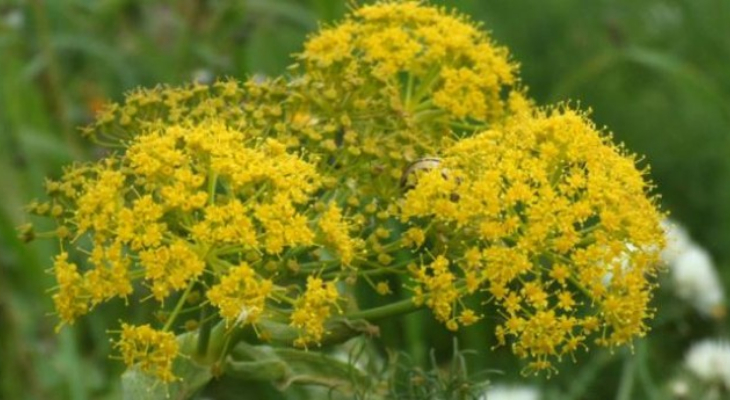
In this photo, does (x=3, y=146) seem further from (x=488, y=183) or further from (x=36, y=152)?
(x=488, y=183)

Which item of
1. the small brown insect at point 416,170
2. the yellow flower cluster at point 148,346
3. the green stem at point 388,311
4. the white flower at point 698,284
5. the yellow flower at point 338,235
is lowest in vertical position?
the yellow flower cluster at point 148,346

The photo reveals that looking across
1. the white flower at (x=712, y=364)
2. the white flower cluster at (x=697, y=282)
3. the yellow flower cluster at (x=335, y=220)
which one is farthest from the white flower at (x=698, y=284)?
the yellow flower cluster at (x=335, y=220)

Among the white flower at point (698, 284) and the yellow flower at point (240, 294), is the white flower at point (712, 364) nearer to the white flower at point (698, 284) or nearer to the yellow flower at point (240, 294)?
the white flower at point (698, 284)

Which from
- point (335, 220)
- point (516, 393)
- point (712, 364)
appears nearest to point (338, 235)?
point (335, 220)

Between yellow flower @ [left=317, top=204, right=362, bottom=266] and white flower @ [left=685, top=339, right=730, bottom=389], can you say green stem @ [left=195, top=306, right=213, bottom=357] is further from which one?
white flower @ [left=685, top=339, right=730, bottom=389]

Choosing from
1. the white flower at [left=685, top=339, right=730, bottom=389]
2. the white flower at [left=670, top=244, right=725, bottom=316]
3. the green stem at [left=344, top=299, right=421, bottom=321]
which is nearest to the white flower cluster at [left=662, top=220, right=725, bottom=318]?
the white flower at [left=670, top=244, right=725, bottom=316]

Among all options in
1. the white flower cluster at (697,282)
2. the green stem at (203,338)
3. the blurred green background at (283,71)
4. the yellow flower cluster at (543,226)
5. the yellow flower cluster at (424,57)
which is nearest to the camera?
the yellow flower cluster at (543,226)
